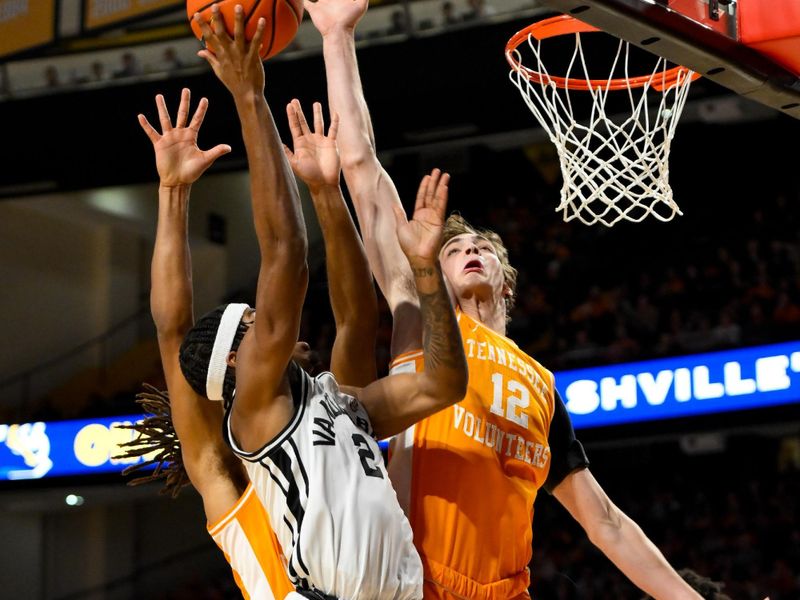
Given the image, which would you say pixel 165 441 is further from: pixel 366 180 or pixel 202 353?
pixel 366 180

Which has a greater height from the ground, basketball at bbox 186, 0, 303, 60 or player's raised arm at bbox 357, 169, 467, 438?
basketball at bbox 186, 0, 303, 60

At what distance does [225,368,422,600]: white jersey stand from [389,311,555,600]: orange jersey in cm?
36

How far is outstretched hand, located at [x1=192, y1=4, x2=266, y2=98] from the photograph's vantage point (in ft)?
9.18

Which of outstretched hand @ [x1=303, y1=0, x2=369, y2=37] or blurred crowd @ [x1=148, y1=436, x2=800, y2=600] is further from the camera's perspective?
blurred crowd @ [x1=148, y1=436, x2=800, y2=600]

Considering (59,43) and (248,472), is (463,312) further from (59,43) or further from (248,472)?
(59,43)

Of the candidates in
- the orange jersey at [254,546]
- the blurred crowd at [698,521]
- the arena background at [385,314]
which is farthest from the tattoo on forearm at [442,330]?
the blurred crowd at [698,521]

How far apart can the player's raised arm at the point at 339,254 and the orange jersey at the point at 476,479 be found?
0.43 ft

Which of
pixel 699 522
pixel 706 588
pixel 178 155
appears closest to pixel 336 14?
pixel 178 155

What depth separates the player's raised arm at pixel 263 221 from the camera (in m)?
2.78

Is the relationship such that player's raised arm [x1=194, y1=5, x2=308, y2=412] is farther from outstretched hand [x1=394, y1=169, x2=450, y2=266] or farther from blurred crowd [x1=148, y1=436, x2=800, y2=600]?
blurred crowd [x1=148, y1=436, x2=800, y2=600]

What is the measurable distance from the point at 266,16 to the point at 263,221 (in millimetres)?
598

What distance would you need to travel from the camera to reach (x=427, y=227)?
289 centimetres

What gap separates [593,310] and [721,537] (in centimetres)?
252

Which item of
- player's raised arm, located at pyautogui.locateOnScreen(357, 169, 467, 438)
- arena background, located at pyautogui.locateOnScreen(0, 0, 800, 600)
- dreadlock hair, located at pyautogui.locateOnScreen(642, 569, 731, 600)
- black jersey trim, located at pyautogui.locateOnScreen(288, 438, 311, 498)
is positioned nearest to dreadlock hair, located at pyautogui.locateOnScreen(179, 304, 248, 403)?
black jersey trim, located at pyautogui.locateOnScreen(288, 438, 311, 498)
